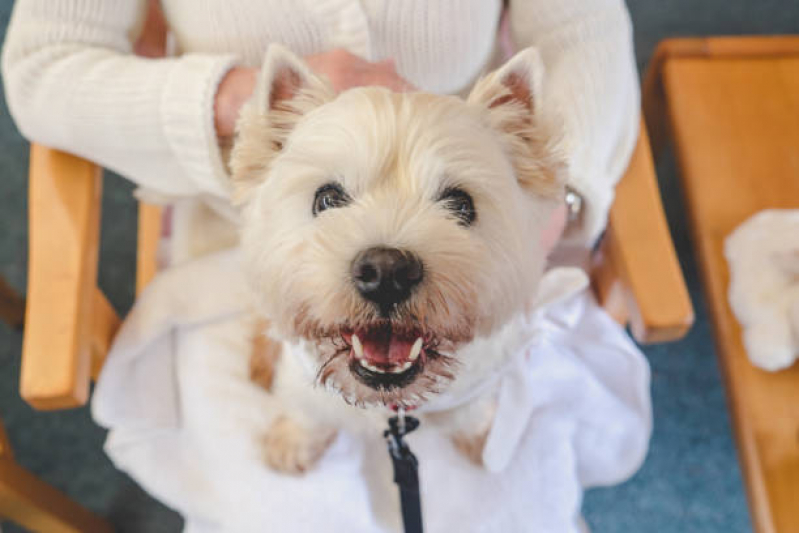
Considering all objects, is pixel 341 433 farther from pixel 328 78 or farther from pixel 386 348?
pixel 328 78

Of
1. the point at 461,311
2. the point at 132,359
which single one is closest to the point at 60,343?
the point at 132,359

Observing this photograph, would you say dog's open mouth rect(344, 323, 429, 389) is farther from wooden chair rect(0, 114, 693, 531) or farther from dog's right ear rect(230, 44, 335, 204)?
wooden chair rect(0, 114, 693, 531)

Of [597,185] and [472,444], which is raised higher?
[597,185]

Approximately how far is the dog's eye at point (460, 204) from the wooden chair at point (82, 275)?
13.2 inches

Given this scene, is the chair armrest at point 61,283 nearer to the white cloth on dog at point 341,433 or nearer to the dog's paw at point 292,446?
the white cloth on dog at point 341,433

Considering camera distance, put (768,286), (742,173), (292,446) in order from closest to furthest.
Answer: (292,446) → (768,286) → (742,173)

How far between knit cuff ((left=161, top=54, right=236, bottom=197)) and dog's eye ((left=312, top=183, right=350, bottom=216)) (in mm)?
253

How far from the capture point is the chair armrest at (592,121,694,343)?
2.68ft

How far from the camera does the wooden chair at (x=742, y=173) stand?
0.92 metres

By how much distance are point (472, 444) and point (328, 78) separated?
54 cm

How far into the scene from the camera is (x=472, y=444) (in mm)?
917

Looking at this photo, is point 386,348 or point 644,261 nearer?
point 386,348

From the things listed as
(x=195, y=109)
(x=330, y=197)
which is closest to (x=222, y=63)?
(x=195, y=109)

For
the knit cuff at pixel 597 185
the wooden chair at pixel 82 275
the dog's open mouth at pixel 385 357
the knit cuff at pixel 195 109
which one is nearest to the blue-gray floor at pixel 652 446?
the wooden chair at pixel 82 275
